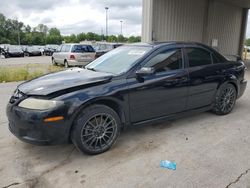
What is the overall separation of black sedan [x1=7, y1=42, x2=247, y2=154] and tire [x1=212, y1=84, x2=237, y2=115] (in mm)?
22

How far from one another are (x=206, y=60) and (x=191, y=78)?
26.4 inches

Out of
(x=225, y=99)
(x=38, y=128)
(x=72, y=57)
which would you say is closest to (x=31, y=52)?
(x=72, y=57)

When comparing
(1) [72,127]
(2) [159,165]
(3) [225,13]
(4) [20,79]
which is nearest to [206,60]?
(2) [159,165]

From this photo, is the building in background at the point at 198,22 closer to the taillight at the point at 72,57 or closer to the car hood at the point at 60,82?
the taillight at the point at 72,57

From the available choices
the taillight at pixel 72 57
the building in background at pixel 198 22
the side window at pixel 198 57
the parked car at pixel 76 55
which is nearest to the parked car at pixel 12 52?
the parked car at pixel 76 55

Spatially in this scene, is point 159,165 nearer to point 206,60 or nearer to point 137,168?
point 137,168

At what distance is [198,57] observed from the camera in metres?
4.38

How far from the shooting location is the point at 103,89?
10.5ft

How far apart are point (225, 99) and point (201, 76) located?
98cm

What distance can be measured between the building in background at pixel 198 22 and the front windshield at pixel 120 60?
607 centimetres

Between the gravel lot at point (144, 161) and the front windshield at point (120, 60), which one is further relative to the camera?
the front windshield at point (120, 60)

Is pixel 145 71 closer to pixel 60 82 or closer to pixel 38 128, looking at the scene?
pixel 60 82

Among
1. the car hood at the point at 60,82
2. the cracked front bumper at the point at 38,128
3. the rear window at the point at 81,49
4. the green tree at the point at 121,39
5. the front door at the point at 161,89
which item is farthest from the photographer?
the green tree at the point at 121,39

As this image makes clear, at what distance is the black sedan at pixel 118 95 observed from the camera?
2.92 metres
